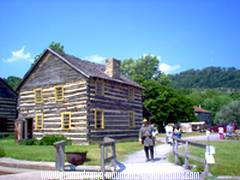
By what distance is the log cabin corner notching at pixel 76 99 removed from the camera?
3262 centimetres

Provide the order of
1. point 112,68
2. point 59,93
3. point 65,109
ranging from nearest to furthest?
point 65,109
point 59,93
point 112,68

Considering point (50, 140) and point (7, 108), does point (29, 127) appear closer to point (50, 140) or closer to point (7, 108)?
point (50, 140)

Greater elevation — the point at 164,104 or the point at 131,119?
the point at 164,104

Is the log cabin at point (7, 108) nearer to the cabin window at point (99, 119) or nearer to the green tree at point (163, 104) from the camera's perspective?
the cabin window at point (99, 119)

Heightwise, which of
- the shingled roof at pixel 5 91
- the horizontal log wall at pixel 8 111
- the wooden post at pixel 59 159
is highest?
the shingled roof at pixel 5 91

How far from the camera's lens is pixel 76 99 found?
109 ft

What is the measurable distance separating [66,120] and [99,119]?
109 inches

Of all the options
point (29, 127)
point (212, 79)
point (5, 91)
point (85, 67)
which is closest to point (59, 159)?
point (85, 67)

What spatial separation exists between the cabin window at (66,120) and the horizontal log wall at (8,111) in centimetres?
1462

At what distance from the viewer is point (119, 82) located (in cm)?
3606

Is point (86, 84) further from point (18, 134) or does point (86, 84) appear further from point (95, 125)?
point (18, 134)

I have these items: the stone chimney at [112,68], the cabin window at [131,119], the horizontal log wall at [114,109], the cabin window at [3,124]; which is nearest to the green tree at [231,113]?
the horizontal log wall at [114,109]

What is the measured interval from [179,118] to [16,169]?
5303cm

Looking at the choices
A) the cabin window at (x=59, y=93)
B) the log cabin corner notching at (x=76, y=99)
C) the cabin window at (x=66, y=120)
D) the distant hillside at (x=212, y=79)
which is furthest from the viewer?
the distant hillside at (x=212, y=79)
